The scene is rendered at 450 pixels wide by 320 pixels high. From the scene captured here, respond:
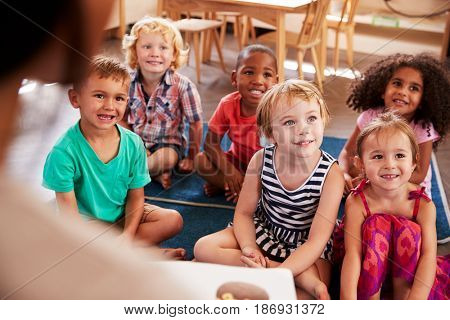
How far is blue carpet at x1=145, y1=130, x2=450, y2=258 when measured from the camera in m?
0.81

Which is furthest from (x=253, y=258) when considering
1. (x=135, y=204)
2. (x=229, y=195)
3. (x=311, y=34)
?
(x=311, y=34)

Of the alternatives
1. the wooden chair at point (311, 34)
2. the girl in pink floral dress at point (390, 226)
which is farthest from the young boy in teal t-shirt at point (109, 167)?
the wooden chair at point (311, 34)

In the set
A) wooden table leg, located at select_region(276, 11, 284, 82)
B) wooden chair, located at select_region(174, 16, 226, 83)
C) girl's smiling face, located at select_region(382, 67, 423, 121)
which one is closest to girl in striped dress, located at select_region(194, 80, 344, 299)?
girl's smiling face, located at select_region(382, 67, 423, 121)

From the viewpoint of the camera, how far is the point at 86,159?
2.15ft

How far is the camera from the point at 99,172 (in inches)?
26.5

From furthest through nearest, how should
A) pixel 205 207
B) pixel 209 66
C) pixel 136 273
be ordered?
pixel 209 66 → pixel 205 207 → pixel 136 273

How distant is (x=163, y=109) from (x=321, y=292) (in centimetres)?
51

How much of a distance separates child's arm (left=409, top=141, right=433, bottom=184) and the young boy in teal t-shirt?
0.37 metres

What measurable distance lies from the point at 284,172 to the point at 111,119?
0.22 metres

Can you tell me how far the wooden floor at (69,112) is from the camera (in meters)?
0.23

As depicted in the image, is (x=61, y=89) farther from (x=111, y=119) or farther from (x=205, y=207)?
(x=205, y=207)

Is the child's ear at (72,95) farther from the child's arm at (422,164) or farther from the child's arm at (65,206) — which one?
the child's arm at (422,164)
